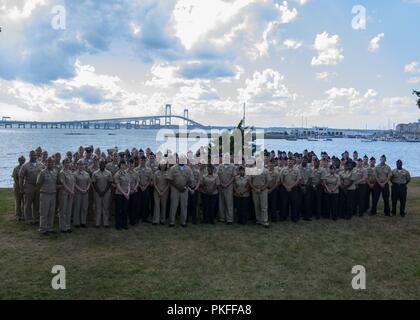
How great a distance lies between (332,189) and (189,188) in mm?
4381

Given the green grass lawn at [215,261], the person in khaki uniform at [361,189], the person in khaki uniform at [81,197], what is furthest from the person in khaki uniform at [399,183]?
the person in khaki uniform at [81,197]

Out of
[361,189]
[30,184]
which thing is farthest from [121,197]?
[361,189]

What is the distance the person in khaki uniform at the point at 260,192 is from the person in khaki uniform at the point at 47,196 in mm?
5371

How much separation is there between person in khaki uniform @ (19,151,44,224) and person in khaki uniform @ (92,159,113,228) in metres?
1.62

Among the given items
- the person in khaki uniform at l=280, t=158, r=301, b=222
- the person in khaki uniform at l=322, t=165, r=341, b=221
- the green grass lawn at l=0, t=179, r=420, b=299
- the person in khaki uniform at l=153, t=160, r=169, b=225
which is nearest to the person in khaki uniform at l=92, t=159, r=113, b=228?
the green grass lawn at l=0, t=179, r=420, b=299

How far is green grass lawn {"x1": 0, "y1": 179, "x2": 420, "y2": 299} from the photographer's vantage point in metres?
7.21

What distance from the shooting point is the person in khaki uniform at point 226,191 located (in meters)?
11.9

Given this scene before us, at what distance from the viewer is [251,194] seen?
1200cm

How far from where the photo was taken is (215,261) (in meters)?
8.74

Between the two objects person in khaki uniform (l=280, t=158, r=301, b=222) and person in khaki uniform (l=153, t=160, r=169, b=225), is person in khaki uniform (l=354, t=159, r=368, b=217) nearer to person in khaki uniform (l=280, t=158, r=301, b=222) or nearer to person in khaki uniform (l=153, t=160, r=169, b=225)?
person in khaki uniform (l=280, t=158, r=301, b=222)

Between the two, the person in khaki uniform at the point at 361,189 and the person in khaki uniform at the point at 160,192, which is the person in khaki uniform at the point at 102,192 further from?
the person in khaki uniform at the point at 361,189

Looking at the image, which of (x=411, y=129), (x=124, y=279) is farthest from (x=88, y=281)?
(x=411, y=129)

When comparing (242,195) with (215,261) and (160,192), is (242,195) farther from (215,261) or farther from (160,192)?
(215,261)

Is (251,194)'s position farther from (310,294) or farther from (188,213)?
(310,294)
